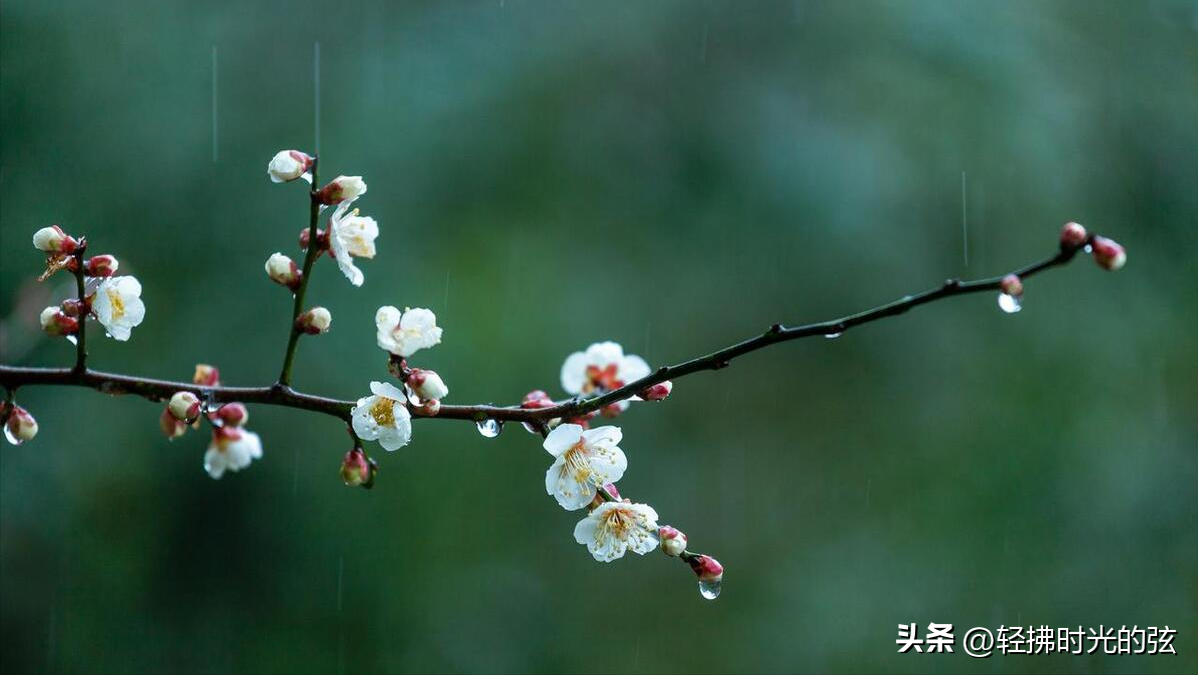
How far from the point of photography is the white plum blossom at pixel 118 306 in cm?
104

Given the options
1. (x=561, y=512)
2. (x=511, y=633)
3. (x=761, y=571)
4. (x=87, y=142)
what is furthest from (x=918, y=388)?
(x=87, y=142)

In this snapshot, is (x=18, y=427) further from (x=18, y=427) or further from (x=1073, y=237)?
(x=1073, y=237)

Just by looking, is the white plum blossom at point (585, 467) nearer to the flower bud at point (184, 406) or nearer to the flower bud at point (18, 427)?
the flower bud at point (184, 406)

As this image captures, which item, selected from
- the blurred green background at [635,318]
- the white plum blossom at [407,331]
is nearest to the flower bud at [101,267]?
the white plum blossom at [407,331]

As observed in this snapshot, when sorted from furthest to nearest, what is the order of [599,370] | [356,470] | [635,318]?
[635,318] → [599,370] → [356,470]

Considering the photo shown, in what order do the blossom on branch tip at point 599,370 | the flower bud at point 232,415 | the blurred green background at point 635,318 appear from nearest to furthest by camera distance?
the flower bud at point 232,415
the blossom on branch tip at point 599,370
the blurred green background at point 635,318

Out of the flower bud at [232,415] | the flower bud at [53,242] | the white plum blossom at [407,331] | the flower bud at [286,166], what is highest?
the flower bud at [286,166]

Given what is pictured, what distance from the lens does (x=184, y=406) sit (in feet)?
3.07

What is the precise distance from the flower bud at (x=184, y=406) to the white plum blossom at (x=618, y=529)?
380 millimetres

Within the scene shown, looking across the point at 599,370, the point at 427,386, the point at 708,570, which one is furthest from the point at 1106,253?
the point at 599,370

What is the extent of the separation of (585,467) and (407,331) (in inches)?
8.5

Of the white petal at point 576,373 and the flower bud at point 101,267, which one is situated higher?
the flower bud at point 101,267

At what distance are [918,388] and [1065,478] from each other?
52cm

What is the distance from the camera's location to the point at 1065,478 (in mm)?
2965
